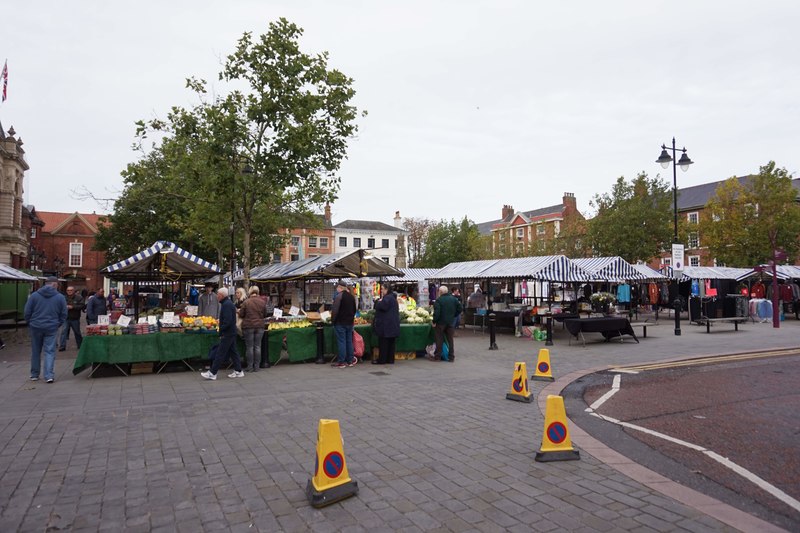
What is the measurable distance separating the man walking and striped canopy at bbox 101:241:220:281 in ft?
17.3

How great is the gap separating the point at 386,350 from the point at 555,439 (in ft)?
22.3

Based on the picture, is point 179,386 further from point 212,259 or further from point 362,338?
point 212,259

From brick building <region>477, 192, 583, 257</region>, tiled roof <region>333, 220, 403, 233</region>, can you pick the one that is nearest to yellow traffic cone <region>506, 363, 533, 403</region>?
brick building <region>477, 192, 583, 257</region>

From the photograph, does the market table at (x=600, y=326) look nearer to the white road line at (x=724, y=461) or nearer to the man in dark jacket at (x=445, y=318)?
the man in dark jacket at (x=445, y=318)

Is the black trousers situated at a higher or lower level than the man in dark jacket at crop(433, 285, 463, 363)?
lower

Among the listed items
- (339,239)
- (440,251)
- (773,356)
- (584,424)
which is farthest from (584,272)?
(339,239)

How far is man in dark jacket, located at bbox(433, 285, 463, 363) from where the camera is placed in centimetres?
1173

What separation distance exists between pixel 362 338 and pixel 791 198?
38.3 m

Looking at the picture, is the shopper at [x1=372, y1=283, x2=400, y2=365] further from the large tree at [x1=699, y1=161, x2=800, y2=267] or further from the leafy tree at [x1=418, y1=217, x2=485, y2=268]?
the leafy tree at [x1=418, y1=217, x2=485, y2=268]

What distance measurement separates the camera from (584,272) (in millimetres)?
18781

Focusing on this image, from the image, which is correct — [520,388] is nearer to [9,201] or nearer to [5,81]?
[5,81]

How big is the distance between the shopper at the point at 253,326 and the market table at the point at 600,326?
9139mm

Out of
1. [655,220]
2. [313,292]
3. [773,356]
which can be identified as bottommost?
[773,356]

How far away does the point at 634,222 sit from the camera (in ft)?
123
